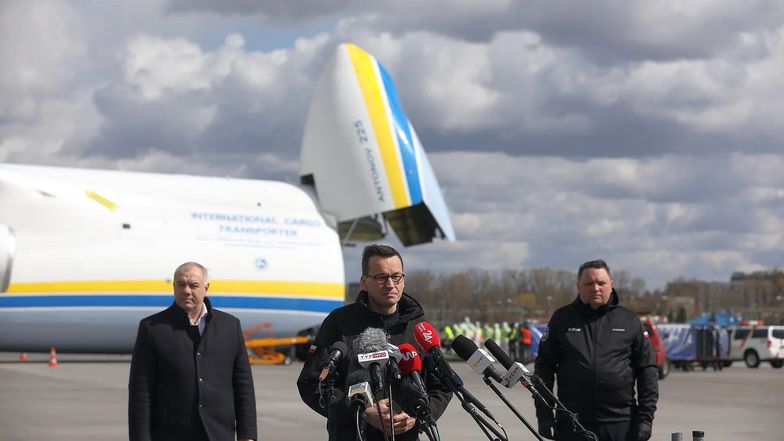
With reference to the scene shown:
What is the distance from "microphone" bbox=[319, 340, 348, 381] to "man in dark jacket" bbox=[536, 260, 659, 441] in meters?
2.29

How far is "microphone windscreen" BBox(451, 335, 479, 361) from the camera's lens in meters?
4.89

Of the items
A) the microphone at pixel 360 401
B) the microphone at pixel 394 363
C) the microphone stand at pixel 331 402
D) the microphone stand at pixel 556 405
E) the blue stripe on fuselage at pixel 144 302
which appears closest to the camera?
the microphone at pixel 360 401

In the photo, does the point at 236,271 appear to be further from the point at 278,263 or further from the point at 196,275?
the point at 196,275

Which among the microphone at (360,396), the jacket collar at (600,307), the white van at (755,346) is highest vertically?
the jacket collar at (600,307)

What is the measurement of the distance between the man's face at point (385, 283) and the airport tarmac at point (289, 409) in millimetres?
A: 8384

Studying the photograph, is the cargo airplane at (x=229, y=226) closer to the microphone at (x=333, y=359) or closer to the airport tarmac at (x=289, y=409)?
the airport tarmac at (x=289, y=409)

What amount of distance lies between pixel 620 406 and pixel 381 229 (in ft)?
83.3

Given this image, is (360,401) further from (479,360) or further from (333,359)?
(479,360)

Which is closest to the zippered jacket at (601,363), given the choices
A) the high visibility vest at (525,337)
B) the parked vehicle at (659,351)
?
the parked vehicle at (659,351)

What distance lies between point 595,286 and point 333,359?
2686mm

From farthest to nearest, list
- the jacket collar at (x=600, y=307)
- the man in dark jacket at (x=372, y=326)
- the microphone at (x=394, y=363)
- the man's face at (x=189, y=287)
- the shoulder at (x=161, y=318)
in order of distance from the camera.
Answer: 1. the jacket collar at (x=600, y=307)
2. the shoulder at (x=161, y=318)
3. the man's face at (x=189, y=287)
4. the man in dark jacket at (x=372, y=326)
5. the microphone at (x=394, y=363)

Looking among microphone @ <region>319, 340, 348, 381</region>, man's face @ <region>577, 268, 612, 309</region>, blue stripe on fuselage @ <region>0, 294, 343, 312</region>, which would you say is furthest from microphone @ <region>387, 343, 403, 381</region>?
blue stripe on fuselage @ <region>0, 294, 343, 312</region>

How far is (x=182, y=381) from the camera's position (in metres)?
6.35

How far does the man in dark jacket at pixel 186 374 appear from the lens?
20.7ft
